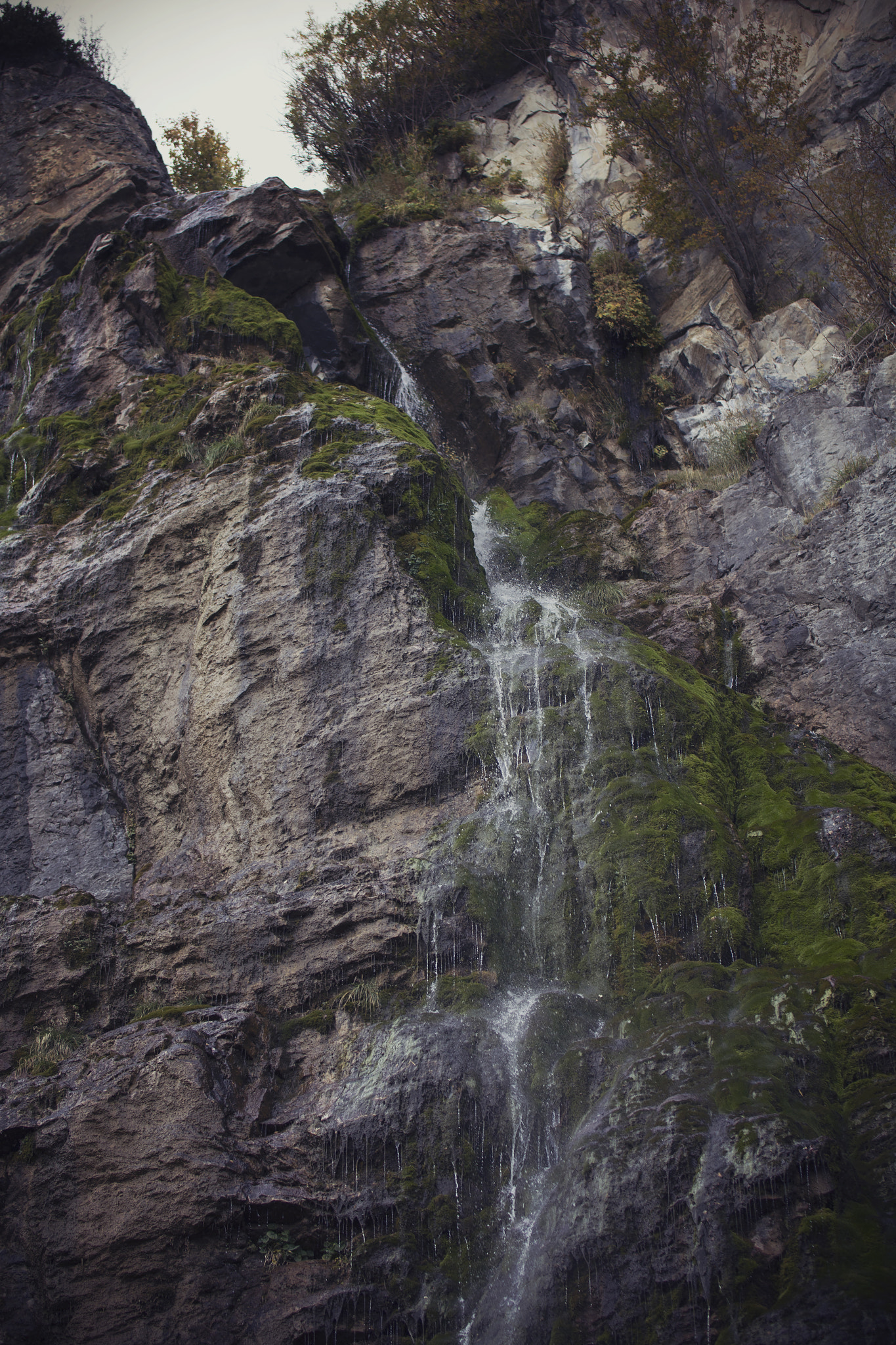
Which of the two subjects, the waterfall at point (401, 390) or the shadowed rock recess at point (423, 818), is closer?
the shadowed rock recess at point (423, 818)

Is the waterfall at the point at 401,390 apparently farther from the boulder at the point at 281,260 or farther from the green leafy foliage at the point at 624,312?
the green leafy foliage at the point at 624,312

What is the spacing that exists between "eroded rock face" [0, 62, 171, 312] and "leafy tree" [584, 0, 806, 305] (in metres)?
10.4

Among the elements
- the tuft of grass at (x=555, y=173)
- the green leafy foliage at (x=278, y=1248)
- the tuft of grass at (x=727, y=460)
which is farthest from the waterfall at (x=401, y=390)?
the green leafy foliage at (x=278, y=1248)

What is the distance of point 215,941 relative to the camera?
967cm

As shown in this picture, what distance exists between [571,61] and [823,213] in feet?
33.8

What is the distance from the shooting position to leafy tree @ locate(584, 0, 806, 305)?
769 inches

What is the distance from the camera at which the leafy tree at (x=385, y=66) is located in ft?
79.6

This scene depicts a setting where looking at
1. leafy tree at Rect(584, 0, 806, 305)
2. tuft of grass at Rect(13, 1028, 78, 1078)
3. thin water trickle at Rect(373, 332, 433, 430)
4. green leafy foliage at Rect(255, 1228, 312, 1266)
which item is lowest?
green leafy foliage at Rect(255, 1228, 312, 1266)

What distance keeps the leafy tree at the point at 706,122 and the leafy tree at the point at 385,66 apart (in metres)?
5.08

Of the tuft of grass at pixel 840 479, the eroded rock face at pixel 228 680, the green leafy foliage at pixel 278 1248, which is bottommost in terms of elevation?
the green leafy foliage at pixel 278 1248

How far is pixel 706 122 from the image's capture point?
778 inches

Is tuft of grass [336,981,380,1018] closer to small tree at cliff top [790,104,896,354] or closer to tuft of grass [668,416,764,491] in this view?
tuft of grass [668,416,764,491]

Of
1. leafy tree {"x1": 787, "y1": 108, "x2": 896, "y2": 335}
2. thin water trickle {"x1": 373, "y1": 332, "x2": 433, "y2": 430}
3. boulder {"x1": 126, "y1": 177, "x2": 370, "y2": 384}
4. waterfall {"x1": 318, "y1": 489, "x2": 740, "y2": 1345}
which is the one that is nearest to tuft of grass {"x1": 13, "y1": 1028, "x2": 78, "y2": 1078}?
waterfall {"x1": 318, "y1": 489, "x2": 740, "y2": 1345}

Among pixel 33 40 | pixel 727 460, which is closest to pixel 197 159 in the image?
pixel 33 40
